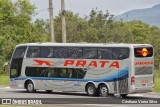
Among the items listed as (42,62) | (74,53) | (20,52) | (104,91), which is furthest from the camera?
(20,52)

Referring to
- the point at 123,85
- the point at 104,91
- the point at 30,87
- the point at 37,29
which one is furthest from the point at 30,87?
the point at 37,29

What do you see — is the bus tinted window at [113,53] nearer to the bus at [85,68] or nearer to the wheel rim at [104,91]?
the bus at [85,68]

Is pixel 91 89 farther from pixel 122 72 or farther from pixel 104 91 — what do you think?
pixel 122 72

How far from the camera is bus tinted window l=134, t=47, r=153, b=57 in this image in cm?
2856

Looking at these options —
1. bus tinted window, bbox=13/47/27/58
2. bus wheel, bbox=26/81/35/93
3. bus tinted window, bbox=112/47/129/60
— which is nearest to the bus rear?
bus tinted window, bbox=112/47/129/60

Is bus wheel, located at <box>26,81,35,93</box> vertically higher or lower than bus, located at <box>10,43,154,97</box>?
lower

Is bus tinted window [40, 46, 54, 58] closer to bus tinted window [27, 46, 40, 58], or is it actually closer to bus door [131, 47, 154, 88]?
bus tinted window [27, 46, 40, 58]

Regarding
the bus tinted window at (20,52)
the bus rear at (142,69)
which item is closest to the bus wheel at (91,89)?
the bus rear at (142,69)

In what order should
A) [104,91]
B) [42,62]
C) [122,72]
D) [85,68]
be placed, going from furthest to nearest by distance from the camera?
[42,62] → [85,68] → [104,91] → [122,72]

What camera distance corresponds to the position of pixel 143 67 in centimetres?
2881

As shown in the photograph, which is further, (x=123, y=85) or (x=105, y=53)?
(x=105, y=53)

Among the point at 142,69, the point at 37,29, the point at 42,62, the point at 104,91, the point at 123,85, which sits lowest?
the point at 104,91

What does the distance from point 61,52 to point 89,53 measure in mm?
1970

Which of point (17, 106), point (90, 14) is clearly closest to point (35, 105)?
point (17, 106)
